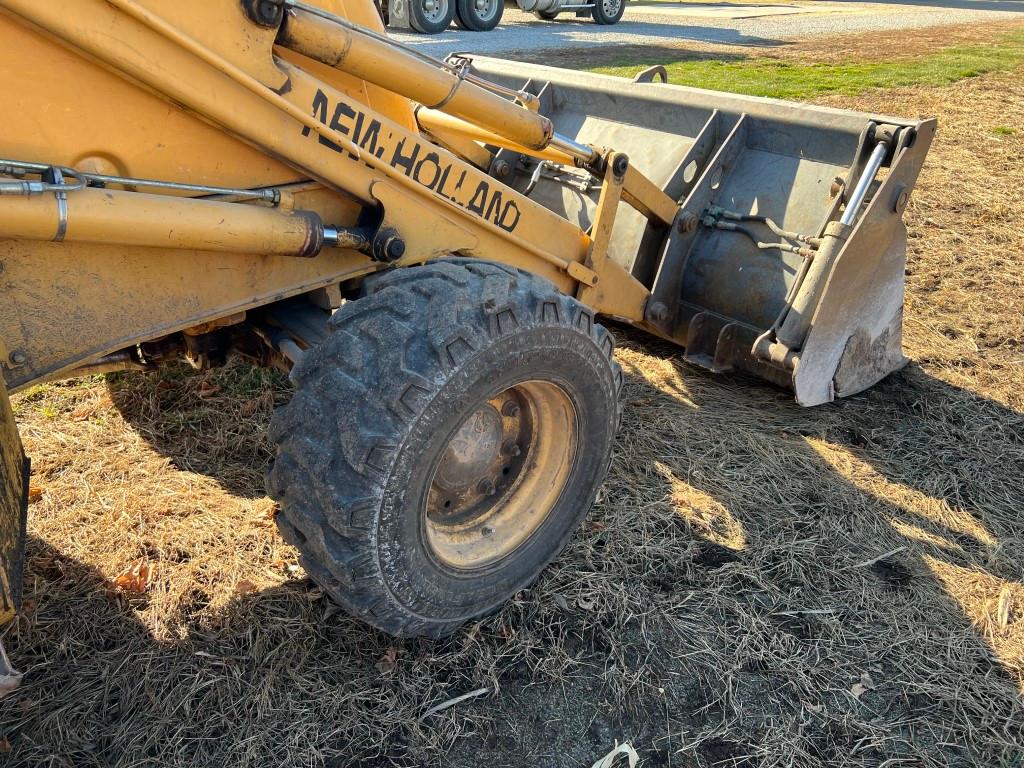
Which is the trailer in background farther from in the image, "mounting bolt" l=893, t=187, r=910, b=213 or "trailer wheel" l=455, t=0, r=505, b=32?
"mounting bolt" l=893, t=187, r=910, b=213

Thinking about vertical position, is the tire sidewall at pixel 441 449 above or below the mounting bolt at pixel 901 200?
below

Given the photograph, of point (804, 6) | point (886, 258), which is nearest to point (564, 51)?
point (886, 258)

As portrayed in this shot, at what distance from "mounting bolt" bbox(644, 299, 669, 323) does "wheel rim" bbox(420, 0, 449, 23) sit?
46.2ft

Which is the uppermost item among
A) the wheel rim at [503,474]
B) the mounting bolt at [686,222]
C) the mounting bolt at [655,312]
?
the mounting bolt at [686,222]

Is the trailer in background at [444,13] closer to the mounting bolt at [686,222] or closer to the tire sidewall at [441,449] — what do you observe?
the mounting bolt at [686,222]

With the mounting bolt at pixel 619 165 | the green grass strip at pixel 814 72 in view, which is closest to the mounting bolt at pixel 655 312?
the mounting bolt at pixel 619 165

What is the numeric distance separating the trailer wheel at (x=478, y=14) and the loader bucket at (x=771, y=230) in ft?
45.7

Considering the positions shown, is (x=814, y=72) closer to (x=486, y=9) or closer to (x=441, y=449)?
(x=486, y=9)

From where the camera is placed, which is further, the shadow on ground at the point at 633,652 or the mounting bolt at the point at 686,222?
the mounting bolt at the point at 686,222

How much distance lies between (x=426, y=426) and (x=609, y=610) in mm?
1101

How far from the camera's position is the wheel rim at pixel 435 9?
16312mm

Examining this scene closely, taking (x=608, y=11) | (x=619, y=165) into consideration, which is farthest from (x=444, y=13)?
(x=619, y=165)

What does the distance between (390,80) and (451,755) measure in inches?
81.1

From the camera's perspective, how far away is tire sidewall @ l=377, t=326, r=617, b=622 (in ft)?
7.59
